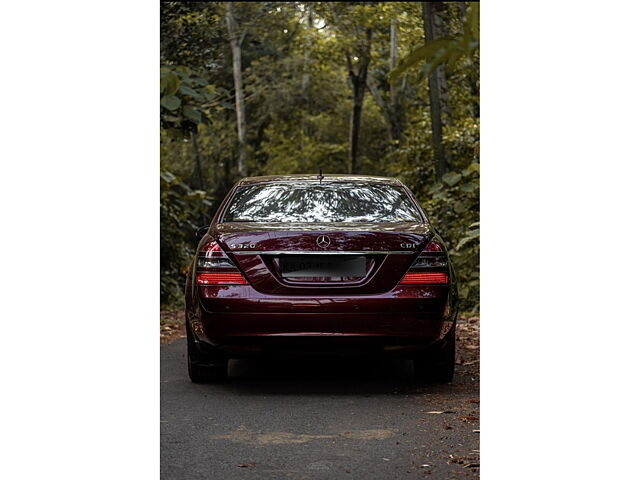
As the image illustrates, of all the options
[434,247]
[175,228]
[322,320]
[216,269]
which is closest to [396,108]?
[175,228]

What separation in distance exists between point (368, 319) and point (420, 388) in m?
1.01

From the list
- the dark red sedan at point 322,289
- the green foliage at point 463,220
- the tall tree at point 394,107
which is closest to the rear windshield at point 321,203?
the dark red sedan at point 322,289

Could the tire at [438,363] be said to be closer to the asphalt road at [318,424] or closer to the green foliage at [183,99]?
the asphalt road at [318,424]

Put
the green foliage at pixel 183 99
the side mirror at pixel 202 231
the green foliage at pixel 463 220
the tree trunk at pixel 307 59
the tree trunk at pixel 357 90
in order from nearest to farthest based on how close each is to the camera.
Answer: the side mirror at pixel 202 231 < the green foliage at pixel 183 99 < the green foliage at pixel 463 220 < the tree trunk at pixel 357 90 < the tree trunk at pixel 307 59

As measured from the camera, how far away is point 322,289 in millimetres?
6734

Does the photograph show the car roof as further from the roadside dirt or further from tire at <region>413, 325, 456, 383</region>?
the roadside dirt

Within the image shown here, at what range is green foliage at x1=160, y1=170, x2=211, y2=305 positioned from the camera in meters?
14.5

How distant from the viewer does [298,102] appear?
37.6 meters

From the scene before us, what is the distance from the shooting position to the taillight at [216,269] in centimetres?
681

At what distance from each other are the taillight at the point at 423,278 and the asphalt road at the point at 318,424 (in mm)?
805

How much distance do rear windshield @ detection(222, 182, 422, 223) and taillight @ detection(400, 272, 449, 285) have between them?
62 cm

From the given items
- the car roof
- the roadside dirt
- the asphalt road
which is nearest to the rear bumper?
the asphalt road
